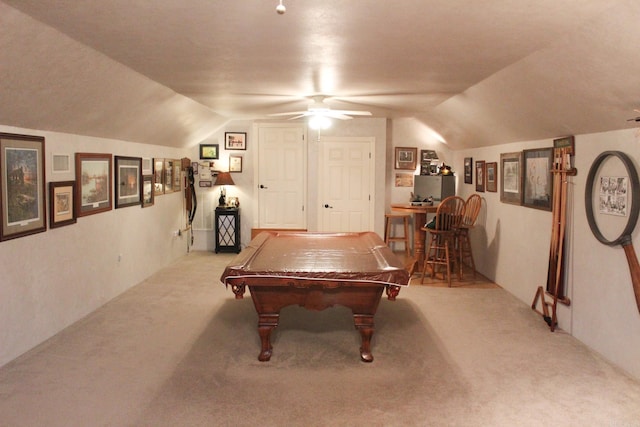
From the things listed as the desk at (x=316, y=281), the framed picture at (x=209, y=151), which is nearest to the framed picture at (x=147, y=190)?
the framed picture at (x=209, y=151)

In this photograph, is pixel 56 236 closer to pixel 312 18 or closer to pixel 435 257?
pixel 312 18

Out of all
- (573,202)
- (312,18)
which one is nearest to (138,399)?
(312,18)

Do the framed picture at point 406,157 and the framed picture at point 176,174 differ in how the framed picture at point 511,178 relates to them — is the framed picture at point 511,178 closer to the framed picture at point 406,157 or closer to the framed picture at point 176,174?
the framed picture at point 406,157

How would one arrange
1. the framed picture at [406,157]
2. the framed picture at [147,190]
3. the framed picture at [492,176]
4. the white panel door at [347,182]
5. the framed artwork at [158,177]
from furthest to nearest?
the framed picture at [406,157] < the white panel door at [347,182] < the framed artwork at [158,177] < the framed picture at [492,176] < the framed picture at [147,190]

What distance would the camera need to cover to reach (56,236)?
451 cm

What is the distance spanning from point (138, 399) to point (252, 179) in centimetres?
572

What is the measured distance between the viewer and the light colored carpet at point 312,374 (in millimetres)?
3119

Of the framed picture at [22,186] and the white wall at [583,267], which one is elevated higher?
the framed picture at [22,186]

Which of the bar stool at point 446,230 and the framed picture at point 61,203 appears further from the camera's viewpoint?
the bar stool at point 446,230

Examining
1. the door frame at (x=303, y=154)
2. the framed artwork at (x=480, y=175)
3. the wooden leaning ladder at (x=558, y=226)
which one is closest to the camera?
the wooden leaning ladder at (x=558, y=226)

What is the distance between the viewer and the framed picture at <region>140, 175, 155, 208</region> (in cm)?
649

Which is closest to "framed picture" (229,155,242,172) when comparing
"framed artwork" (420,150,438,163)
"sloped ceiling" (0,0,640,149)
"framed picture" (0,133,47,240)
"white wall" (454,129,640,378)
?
"sloped ceiling" (0,0,640,149)

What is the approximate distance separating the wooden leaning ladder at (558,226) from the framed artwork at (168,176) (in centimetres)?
518

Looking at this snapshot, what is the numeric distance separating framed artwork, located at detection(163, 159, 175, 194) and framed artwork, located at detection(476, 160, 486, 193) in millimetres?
4576
